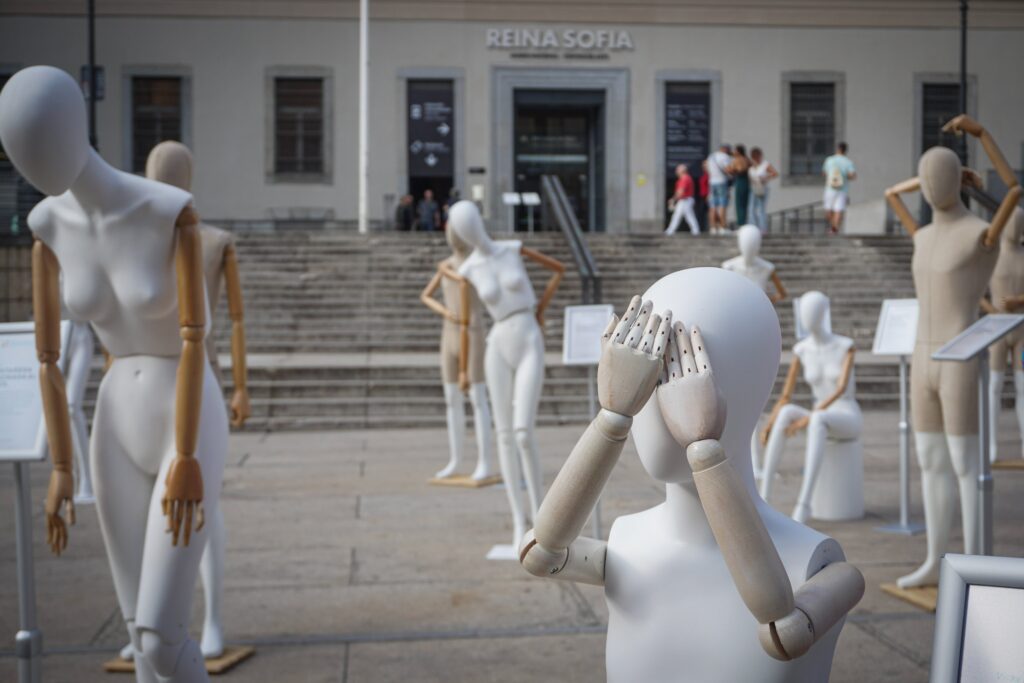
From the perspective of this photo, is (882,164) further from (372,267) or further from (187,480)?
(187,480)

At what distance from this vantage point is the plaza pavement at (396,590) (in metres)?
4.22

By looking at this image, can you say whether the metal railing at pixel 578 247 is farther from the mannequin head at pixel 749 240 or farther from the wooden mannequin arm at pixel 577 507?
the wooden mannequin arm at pixel 577 507

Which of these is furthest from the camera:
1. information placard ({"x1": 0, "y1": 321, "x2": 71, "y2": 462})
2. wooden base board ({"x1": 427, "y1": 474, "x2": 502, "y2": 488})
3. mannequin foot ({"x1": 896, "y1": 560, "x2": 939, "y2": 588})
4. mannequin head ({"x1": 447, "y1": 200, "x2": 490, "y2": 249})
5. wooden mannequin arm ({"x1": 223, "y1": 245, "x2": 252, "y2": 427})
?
wooden base board ({"x1": 427, "y1": 474, "x2": 502, "y2": 488})

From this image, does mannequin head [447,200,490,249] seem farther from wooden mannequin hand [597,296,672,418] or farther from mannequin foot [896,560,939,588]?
wooden mannequin hand [597,296,672,418]

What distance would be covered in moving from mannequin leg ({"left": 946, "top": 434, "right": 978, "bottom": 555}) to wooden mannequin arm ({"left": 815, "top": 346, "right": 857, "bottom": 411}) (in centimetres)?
182

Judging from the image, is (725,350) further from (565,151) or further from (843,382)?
(565,151)

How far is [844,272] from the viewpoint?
1772cm

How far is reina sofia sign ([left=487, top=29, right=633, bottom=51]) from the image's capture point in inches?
1018

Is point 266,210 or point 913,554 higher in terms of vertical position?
point 266,210

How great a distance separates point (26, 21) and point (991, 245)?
24.6 m

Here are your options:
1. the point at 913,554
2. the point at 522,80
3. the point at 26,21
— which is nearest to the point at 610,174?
the point at 522,80

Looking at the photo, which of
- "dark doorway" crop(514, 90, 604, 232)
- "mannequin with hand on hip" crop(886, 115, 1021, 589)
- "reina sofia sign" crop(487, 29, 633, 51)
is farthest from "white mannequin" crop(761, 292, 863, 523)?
"dark doorway" crop(514, 90, 604, 232)

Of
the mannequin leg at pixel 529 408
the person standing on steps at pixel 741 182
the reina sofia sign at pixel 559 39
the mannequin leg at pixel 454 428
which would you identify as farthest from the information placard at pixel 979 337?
the reina sofia sign at pixel 559 39

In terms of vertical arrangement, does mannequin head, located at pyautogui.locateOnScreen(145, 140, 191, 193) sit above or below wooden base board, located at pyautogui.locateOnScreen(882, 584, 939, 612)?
above
